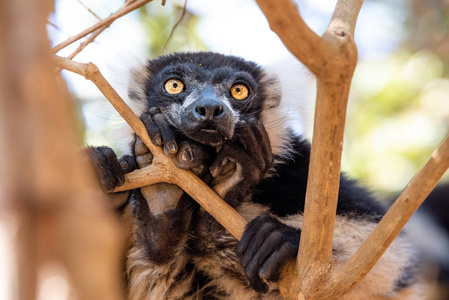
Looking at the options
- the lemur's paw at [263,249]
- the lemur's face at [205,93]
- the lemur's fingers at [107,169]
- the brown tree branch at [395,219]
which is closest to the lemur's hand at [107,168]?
the lemur's fingers at [107,169]

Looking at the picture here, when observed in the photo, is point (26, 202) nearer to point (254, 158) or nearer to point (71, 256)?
point (71, 256)

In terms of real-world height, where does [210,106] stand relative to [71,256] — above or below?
above

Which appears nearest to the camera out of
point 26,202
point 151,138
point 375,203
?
point 26,202

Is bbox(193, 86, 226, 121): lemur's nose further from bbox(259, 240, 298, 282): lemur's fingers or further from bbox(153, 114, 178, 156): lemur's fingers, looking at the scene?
bbox(259, 240, 298, 282): lemur's fingers

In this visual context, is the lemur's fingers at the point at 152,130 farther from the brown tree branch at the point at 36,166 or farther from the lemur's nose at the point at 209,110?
the brown tree branch at the point at 36,166

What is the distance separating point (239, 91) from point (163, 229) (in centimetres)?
125

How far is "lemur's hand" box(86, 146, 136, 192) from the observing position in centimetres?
290

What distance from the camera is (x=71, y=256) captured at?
3.31 ft

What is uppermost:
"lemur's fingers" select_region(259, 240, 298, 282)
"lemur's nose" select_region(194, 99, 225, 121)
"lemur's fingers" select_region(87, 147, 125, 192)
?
"lemur's nose" select_region(194, 99, 225, 121)

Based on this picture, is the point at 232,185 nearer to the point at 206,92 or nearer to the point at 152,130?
the point at 152,130

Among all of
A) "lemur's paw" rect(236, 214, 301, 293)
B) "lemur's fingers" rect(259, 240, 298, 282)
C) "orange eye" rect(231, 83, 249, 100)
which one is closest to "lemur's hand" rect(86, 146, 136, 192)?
"lemur's paw" rect(236, 214, 301, 293)

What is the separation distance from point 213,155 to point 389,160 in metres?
4.75

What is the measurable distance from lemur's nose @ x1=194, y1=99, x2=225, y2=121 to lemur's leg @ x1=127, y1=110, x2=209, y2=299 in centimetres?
18

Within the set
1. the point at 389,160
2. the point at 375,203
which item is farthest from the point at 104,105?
the point at 389,160
